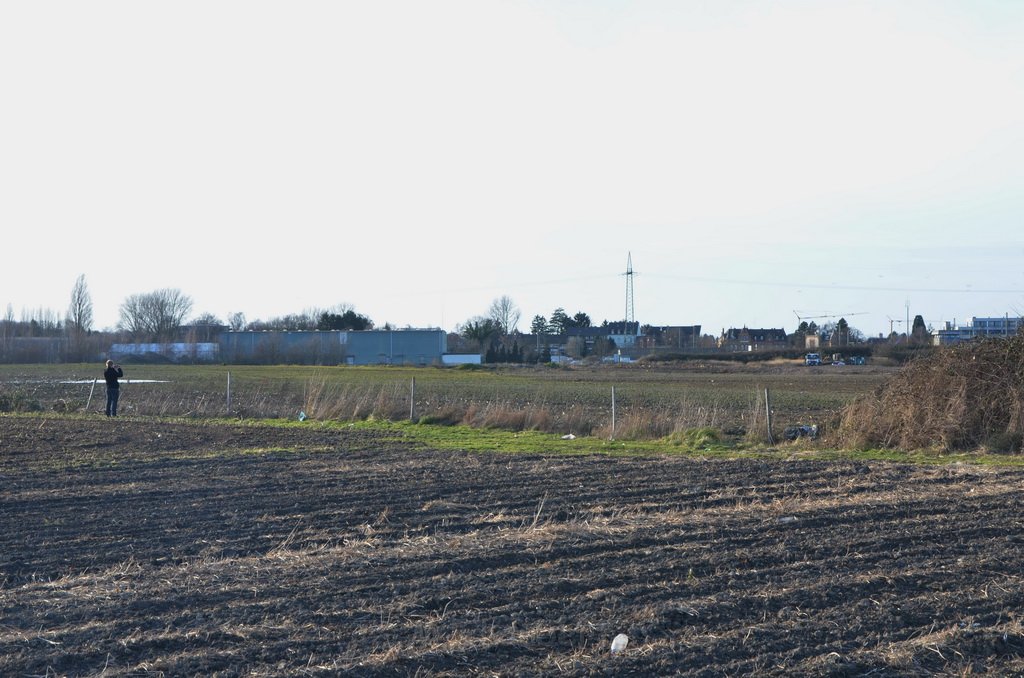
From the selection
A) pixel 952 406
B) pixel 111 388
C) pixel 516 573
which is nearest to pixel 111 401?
pixel 111 388

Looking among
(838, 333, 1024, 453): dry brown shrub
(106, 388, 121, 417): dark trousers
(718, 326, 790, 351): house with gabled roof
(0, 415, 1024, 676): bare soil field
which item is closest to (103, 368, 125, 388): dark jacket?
(106, 388, 121, 417): dark trousers

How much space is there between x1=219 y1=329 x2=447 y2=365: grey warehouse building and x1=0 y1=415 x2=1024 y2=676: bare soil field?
79.3 m

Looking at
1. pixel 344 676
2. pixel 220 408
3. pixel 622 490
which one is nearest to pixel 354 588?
pixel 344 676

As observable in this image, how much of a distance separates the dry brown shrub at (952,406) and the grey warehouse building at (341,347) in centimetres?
7422

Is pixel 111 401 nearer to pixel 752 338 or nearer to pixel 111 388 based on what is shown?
pixel 111 388

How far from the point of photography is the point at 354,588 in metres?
8.05

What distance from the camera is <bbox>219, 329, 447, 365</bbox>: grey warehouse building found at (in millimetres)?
94000

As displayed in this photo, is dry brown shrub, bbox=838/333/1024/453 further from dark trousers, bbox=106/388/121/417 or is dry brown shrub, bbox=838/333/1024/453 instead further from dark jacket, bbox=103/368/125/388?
dark trousers, bbox=106/388/121/417

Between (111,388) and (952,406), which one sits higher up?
(111,388)

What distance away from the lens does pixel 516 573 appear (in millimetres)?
8516

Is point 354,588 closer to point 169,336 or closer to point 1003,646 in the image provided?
point 1003,646

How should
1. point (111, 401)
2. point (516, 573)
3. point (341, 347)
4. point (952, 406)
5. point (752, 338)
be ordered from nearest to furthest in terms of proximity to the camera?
point (516, 573)
point (952, 406)
point (111, 401)
point (341, 347)
point (752, 338)

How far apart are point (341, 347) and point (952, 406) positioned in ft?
262

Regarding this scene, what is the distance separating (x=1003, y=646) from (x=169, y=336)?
126m
